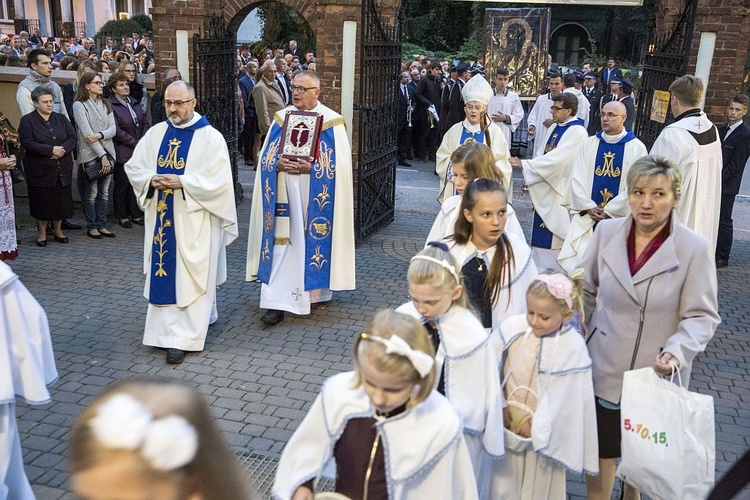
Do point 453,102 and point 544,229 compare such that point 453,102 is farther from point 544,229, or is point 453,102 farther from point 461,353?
point 461,353

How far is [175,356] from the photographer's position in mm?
5914

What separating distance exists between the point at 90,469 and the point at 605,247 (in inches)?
110

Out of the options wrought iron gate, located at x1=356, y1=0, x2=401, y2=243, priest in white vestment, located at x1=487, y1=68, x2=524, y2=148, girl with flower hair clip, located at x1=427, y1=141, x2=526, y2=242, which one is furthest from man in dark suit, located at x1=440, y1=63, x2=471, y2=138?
girl with flower hair clip, located at x1=427, y1=141, x2=526, y2=242

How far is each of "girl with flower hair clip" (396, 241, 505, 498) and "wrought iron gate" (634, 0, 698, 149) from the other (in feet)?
17.5

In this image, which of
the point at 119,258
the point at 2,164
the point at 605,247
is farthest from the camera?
the point at 119,258

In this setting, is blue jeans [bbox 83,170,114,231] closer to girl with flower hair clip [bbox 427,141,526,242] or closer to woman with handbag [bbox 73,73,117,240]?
woman with handbag [bbox 73,73,117,240]

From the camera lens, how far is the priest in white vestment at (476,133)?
24.6 ft

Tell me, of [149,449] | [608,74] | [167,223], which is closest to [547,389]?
[149,449]

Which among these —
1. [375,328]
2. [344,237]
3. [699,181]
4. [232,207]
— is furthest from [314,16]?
[375,328]

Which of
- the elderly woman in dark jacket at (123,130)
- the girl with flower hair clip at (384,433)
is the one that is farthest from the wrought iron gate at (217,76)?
the girl with flower hair clip at (384,433)

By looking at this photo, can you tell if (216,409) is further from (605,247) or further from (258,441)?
(605,247)

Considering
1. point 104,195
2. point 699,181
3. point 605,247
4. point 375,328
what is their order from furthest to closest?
point 104,195 < point 699,181 < point 605,247 < point 375,328

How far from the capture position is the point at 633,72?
2539 cm

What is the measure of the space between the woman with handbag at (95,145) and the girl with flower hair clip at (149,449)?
816 centimetres
